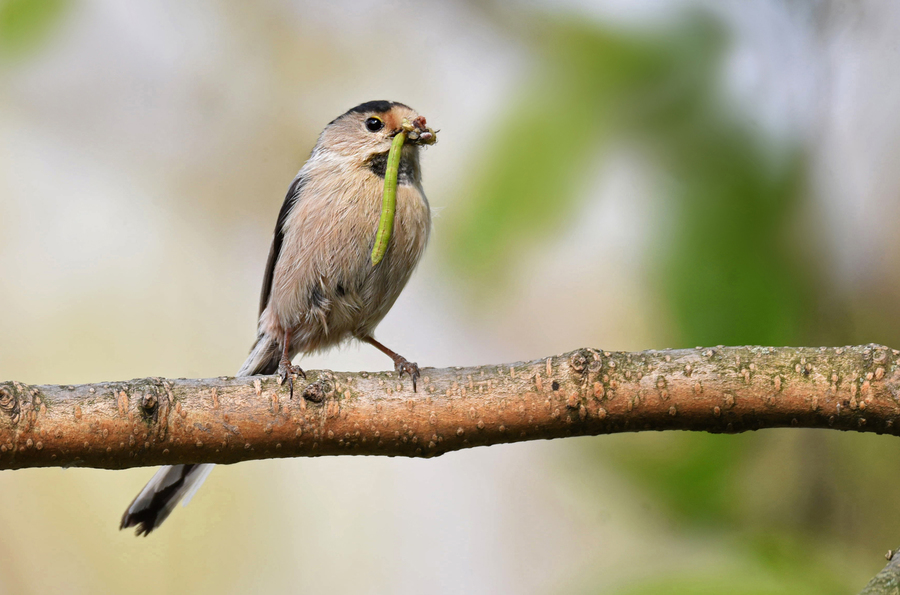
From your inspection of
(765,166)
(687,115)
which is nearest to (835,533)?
(765,166)

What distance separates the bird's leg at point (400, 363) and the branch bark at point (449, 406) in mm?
36

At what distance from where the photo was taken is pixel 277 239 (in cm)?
356

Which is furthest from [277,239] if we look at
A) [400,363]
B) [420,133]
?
[400,363]

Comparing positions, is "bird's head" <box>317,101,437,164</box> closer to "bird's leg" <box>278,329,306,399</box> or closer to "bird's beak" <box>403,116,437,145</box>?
"bird's beak" <box>403,116,437,145</box>

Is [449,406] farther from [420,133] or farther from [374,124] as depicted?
[374,124]

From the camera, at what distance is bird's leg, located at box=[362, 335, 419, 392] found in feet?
6.69

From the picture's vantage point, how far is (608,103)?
223cm

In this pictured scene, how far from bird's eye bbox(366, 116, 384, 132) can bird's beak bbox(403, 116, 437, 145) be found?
21 cm

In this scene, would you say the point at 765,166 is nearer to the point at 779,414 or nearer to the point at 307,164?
the point at 779,414

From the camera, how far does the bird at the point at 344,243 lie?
3105 millimetres

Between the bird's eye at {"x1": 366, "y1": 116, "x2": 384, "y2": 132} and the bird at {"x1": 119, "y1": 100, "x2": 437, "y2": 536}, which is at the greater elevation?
the bird's eye at {"x1": 366, "y1": 116, "x2": 384, "y2": 132}

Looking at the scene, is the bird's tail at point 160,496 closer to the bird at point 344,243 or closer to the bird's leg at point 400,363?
the bird at point 344,243

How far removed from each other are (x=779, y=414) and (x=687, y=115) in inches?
33.8

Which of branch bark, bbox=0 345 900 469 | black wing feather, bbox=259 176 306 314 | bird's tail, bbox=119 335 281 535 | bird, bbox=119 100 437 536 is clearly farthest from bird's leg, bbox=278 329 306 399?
bird's tail, bbox=119 335 281 535
